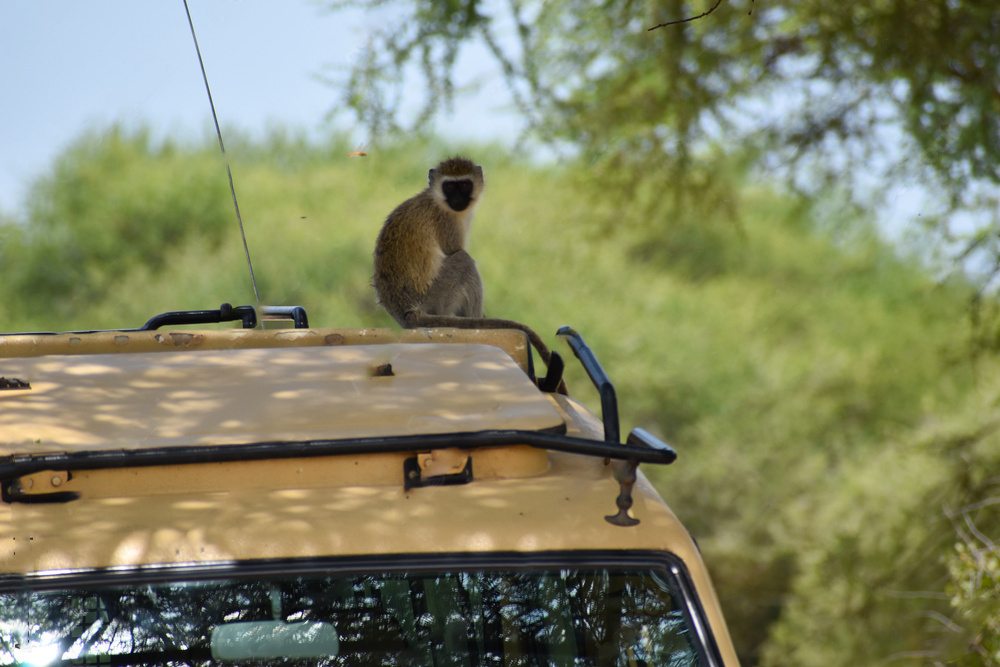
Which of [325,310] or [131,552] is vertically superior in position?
[131,552]

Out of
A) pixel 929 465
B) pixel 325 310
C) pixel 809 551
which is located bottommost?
pixel 809 551

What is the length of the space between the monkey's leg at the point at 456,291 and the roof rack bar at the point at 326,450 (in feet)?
12.5

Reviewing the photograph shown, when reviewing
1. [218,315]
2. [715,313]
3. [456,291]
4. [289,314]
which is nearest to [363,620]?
[218,315]

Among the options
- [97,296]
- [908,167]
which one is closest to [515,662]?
[908,167]

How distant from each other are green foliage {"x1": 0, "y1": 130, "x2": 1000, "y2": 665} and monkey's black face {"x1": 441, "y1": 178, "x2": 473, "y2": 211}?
494mm

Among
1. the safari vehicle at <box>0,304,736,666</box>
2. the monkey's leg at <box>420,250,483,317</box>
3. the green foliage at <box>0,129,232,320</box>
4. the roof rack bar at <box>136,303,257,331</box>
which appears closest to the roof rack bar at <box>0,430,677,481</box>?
the safari vehicle at <box>0,304,736,666</box>

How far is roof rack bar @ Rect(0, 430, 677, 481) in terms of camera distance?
1.27 metres

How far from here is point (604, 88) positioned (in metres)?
8.76

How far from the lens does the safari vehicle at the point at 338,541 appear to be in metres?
1.21

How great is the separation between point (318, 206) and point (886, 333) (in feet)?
30.8

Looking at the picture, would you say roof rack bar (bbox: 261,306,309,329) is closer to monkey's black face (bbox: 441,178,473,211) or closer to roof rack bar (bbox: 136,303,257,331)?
roof rack bar (bbox: 136,303,257,331)

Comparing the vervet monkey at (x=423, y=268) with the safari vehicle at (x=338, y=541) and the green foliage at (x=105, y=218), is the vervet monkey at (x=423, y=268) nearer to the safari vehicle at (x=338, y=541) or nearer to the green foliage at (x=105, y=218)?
the safari vehicle at (x=338, y=541)

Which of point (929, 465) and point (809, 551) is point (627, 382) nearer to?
point (809, 551)

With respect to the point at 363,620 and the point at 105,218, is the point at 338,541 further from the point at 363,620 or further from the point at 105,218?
the point at 105,218
